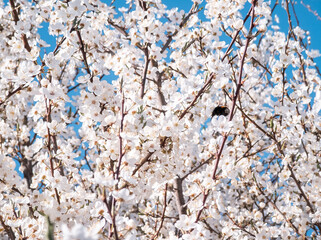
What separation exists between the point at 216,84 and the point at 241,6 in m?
1.03

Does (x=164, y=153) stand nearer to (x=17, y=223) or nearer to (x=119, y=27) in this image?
(x=17, y=223)

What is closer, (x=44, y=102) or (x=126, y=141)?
(x=126, y=141)

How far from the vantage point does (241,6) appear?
305cm

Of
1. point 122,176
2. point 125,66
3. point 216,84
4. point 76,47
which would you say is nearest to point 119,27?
point 76,47

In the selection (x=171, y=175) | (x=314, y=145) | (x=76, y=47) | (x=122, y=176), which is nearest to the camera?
(x=122, y=176)

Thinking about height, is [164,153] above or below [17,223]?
above

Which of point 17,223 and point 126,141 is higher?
point 126,141

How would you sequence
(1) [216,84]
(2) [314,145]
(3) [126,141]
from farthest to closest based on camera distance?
(2) [314,145] < (1) [216,84] < (3) [126,141]

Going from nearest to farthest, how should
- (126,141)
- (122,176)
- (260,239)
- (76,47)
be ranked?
1. (122,176)
2. (126,141)
3. (76,47)
4. (260,239)

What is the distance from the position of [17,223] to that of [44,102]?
1.00m

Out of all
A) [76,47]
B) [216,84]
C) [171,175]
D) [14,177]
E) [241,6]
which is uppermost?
[241,6]

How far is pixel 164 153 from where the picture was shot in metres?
2.64

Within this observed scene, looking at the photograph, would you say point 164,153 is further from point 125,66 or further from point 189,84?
point 125,66

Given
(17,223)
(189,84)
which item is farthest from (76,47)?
(17,223)
